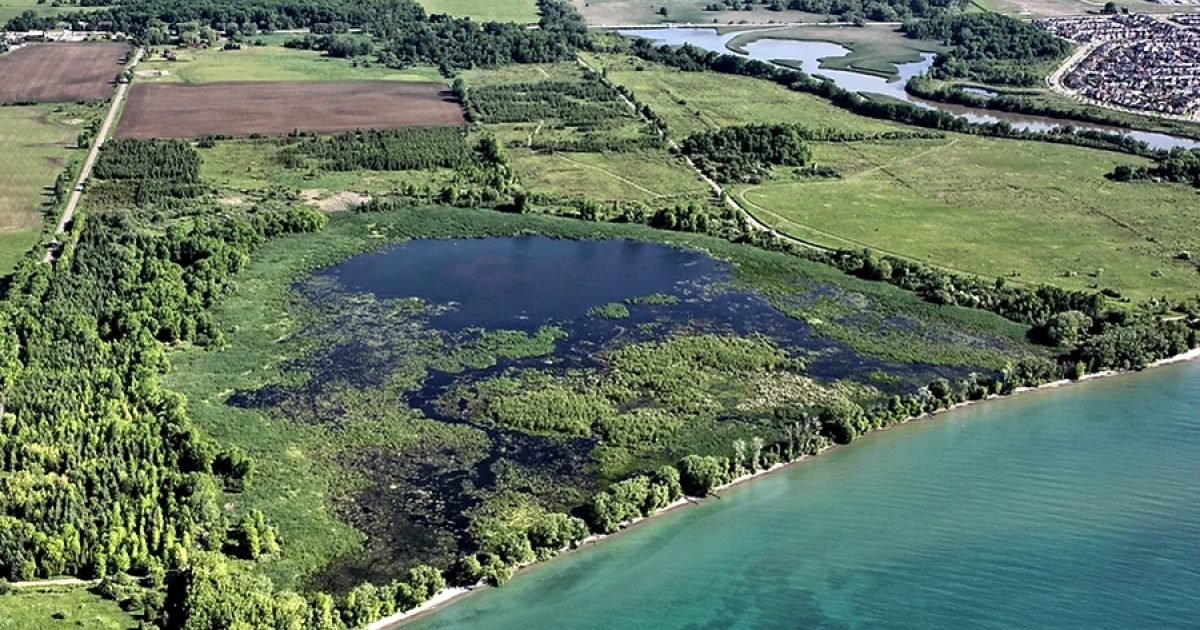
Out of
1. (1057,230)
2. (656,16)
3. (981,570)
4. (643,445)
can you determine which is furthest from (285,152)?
(656,16)

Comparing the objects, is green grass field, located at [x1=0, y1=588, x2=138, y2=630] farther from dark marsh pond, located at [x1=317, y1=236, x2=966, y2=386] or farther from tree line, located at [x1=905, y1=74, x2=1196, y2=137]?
tree line, located at [x1=905, y1=74, x2=1196, y2=137]

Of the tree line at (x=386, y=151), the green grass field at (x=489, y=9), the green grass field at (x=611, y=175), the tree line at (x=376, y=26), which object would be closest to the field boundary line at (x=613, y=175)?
the green grass field at (x=611, y=175)

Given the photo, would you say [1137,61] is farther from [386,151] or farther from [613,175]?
[386,151]

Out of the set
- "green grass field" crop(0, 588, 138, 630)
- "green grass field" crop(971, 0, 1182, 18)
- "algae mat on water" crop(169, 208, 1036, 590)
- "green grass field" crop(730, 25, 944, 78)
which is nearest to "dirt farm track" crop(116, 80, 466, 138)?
"algae mat on water" crop(169, 208, 1036, 590)

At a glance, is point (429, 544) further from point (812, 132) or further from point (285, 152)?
point (812, 132)

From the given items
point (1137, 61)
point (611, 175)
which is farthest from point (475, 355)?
point (1137, 61)

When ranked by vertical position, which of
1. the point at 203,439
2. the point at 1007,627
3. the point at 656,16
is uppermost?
the point at 656,16
